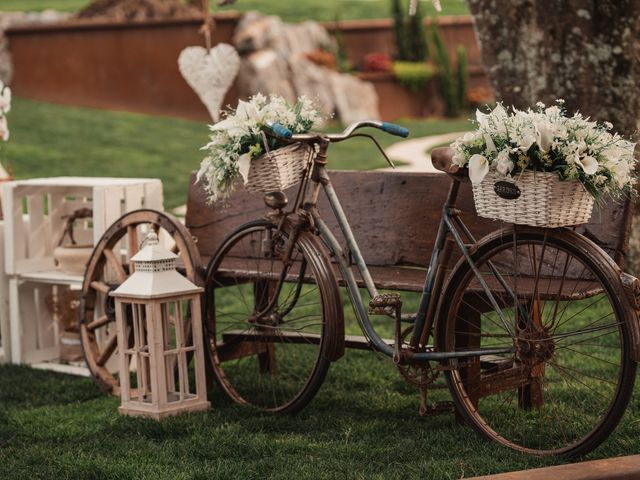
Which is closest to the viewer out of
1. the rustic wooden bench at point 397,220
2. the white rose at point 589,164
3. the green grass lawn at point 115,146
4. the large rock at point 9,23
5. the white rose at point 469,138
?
the white rose at point 589,164

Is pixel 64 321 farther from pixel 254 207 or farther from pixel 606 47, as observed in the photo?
pixel 606 47

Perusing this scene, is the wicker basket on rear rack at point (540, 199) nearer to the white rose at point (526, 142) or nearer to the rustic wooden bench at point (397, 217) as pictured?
the white rose at point (526, 142)

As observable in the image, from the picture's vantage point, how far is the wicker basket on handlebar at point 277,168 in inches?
186

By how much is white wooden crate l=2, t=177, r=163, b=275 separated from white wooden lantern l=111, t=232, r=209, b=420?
87cm

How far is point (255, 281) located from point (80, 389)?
1082 mm

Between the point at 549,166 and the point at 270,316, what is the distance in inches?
63.2

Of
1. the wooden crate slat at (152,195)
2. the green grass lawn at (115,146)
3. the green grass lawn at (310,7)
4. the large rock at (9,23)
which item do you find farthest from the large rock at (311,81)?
the wooden crate slat at (152,195)

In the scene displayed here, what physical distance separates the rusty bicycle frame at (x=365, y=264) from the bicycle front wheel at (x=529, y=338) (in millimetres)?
62

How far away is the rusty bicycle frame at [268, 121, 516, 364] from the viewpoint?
14.2ft

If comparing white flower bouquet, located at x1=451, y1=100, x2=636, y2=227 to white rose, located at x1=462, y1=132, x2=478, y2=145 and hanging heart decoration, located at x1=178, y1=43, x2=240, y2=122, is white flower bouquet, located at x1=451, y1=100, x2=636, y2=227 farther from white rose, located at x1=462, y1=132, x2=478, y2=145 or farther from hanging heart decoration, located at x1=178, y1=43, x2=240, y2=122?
hanging heart decoration, located at x1=178, y1=43, x2=240, y2=122

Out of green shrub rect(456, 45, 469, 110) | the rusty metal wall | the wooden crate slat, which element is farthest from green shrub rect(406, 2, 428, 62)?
the wooden crate slat

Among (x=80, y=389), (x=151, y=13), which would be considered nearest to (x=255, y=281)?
(x=80, y=389)

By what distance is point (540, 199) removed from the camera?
3943mm

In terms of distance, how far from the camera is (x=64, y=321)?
6355 millimetres
